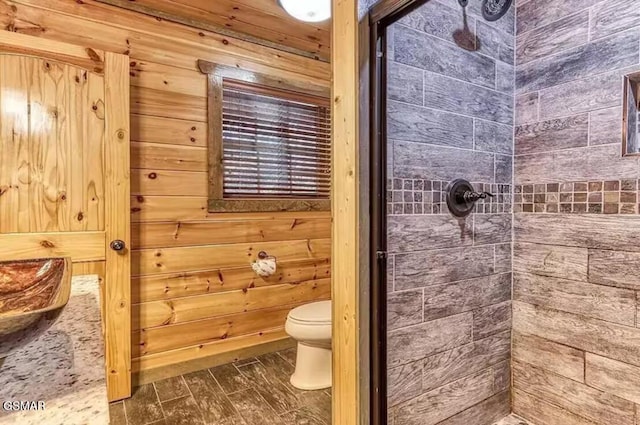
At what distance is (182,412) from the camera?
6.34 ft

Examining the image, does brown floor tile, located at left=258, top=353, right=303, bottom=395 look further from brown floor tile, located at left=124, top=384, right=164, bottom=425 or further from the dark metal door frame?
the dark metal door frame

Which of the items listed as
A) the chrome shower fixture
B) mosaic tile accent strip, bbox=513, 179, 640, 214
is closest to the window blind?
the chrome shower fixture

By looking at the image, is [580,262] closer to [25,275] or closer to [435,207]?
[435,207]

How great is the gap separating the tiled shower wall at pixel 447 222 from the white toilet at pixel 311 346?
0.68 metres

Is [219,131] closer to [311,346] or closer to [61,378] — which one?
[311,346]

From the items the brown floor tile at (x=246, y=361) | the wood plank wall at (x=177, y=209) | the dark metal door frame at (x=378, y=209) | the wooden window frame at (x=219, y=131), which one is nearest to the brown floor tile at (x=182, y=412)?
the wood plank wall at (x=177, y=209)

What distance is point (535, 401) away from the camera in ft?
6.14

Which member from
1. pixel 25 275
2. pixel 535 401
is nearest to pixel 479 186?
pixel 535 401

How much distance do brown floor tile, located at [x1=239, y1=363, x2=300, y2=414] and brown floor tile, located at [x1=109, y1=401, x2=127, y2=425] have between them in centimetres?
72

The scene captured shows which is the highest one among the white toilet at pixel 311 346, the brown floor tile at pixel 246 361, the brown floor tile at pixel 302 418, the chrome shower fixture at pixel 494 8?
the chrome shower fixture at pixel 494 8

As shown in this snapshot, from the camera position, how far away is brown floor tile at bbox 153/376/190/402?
209 cm

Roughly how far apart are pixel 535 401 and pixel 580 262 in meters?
0.79

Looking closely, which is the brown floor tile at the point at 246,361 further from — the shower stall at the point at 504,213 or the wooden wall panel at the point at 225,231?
the shower stall at the point at 504,213

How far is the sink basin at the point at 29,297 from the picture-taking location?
47 cm
